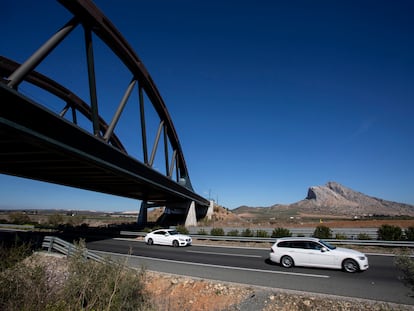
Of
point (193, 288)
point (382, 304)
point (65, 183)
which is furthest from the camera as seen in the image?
point (65, 183)

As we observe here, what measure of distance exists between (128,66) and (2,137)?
17.2 meters

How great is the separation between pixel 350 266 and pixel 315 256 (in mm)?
1493

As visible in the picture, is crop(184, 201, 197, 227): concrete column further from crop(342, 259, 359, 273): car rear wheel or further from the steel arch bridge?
crop(342, 259, 359, 273): car rear wheel

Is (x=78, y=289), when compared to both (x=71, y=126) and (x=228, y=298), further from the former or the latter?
(x=71, y=126)

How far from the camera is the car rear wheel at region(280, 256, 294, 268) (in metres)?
13.5

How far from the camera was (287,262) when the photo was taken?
13539 mm

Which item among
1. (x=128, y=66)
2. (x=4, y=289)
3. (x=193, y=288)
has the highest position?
(x=128, y=66)

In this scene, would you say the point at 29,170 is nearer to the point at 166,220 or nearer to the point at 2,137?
the point at 2,137

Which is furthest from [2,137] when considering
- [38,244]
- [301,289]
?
[301,289]

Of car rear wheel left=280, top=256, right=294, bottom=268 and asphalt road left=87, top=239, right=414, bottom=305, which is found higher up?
car rear wheel left=280, top=256, right=294, bottom=268

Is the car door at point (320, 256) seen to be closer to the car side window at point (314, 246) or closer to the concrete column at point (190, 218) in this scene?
the car side window at point (314, 246)

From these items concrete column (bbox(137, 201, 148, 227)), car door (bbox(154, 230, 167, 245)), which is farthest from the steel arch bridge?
concrete column (bbox(137, 201, 148, 227))

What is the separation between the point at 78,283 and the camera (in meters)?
7.04

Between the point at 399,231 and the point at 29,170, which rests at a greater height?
the point at 29,170
